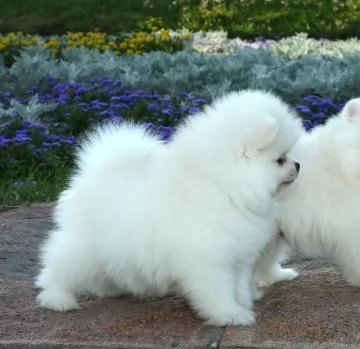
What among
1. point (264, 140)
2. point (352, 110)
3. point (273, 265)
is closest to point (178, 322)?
point (273, 265)

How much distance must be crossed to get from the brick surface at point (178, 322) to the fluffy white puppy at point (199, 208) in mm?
147

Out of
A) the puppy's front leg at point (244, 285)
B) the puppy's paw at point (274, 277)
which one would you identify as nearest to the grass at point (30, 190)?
the puppy's paw at point (274, 277)

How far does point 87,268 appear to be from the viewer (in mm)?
4211

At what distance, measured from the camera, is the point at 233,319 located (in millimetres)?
3916

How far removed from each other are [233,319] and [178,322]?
314 mm

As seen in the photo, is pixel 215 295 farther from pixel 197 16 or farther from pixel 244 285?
pixel 197 16

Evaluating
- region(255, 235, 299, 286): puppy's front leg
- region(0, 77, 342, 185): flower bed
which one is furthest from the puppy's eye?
region(0, 77, 342, 185): flower bed

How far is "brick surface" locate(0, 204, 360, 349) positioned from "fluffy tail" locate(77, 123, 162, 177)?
77cm

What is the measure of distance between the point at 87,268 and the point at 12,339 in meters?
0.54

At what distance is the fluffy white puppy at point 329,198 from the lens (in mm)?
4371

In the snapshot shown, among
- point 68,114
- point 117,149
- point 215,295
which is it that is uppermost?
point 117,149

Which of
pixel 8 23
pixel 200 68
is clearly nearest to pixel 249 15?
pixel 8 23

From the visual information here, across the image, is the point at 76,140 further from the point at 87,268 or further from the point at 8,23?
the point at 8,23

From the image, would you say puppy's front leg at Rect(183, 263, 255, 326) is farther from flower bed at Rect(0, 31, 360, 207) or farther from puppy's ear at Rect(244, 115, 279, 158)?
flower bed at Rect(0, 31, 360, 207)
